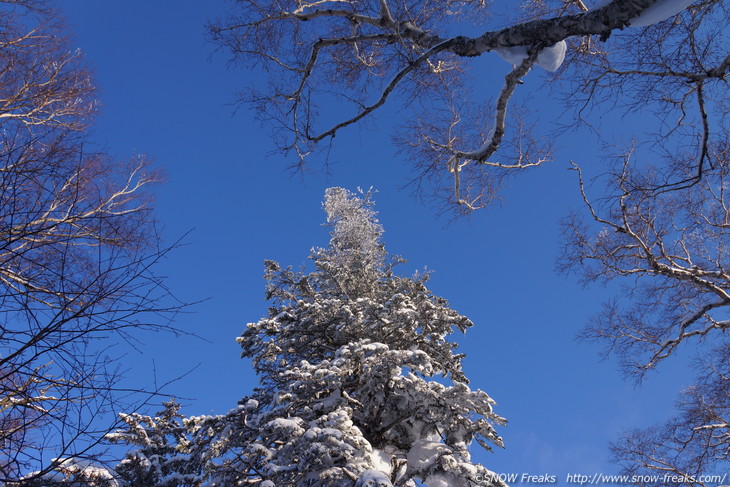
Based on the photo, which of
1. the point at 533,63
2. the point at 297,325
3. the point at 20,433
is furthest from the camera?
the point at 297,325

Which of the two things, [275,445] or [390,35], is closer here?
[390,35]

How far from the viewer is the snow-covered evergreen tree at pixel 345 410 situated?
719cm

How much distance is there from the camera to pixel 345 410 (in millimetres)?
7891

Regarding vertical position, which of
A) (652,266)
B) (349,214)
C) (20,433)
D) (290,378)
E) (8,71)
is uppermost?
(349,214)

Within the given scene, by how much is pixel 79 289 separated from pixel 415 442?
23.8 feet

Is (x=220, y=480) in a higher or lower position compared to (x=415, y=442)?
lower

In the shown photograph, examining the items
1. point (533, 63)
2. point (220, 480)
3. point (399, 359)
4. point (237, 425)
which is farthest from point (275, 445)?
point (533, 63)

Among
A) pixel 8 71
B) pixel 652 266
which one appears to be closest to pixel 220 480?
pixel 8 71

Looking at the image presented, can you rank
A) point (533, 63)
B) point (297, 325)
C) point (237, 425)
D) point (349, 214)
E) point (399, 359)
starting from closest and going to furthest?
1. point (533, 63)
2. point (399, 359)
3. point (237, 425)
4. point (297, 325)
5. point (349, 214)

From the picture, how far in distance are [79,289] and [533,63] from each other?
4.47 metres

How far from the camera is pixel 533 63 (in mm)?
4324

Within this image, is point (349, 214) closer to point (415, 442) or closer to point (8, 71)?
point (415, 442)

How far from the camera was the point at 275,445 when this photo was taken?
350 inches

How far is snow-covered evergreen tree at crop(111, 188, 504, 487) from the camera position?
7.19 meters
